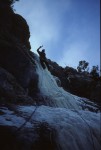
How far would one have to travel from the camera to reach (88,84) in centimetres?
2820

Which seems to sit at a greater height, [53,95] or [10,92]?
[53,95]

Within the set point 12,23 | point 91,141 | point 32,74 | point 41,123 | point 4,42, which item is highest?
point 12,23

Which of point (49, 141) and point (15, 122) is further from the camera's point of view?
point (15, 122)

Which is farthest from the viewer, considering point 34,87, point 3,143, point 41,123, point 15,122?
point 34,87

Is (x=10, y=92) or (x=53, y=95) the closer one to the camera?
(x=10, y=92)

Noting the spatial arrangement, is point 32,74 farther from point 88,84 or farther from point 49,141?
point 88,84

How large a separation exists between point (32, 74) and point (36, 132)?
342 inches

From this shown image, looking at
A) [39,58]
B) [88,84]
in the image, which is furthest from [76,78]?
[39,58]

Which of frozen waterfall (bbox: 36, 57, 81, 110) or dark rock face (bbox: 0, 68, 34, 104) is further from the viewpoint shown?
frozen waterfall (bbox: 36, 57, 81, 110)

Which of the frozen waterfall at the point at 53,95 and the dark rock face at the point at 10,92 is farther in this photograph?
the frozen waterfall at the point at 53,95

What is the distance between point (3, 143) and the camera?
483 cm

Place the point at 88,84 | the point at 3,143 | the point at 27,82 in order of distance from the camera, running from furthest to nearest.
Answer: the point at 88,84 → the point at 27,82 → the point at 3,143

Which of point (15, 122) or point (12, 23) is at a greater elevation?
point (12, 23)

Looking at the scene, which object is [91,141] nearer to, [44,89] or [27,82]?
[27,82]
